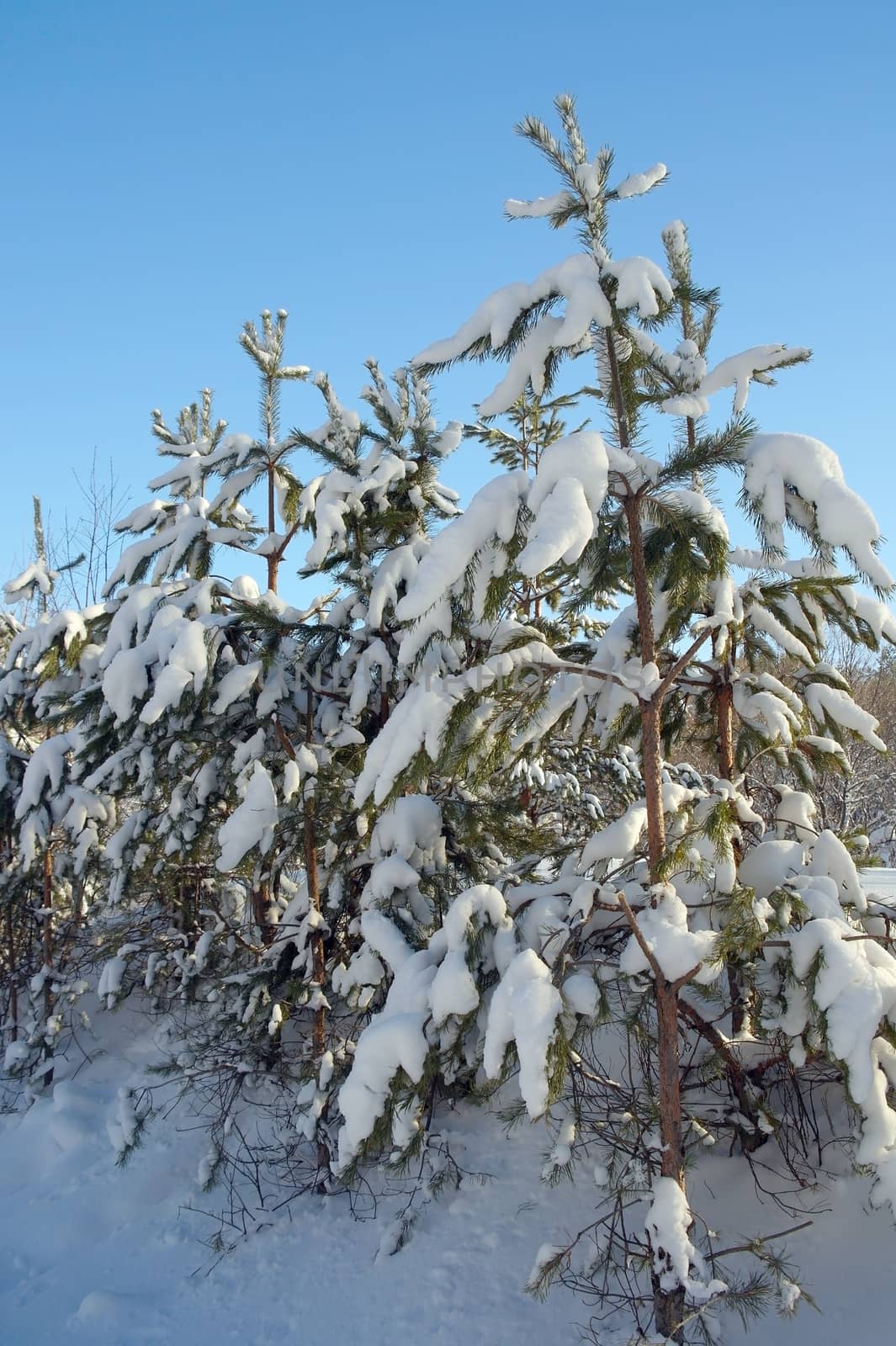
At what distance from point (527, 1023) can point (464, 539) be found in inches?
59.8

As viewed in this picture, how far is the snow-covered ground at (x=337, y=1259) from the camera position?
11.6ft

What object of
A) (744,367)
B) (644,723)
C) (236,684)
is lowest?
(644,723)

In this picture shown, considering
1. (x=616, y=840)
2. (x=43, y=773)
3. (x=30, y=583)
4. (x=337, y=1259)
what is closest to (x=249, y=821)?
(x=616, y=840)

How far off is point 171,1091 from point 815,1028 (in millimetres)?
5214

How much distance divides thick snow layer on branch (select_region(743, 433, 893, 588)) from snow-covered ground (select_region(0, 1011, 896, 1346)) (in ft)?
9.03

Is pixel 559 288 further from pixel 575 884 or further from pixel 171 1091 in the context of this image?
pixel 171 1091

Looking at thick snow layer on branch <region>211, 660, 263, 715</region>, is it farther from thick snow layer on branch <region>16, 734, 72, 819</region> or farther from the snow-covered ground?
the snow-covered ground

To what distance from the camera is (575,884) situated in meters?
3.45

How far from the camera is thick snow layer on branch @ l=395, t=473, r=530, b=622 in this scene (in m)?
2.65

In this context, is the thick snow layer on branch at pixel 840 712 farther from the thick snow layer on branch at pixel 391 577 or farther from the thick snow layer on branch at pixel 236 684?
the thick snow layer on branch at pixel 236 684

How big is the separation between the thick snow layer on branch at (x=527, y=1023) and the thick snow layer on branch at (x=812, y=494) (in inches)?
63.7

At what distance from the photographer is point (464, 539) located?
2707mm

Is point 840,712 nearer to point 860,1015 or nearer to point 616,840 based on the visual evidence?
point 616,840

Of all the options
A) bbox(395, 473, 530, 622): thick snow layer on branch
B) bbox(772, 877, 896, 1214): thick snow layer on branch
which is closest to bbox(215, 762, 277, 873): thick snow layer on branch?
bbox(395, 473, 530, 622): thick snow layer on branch
